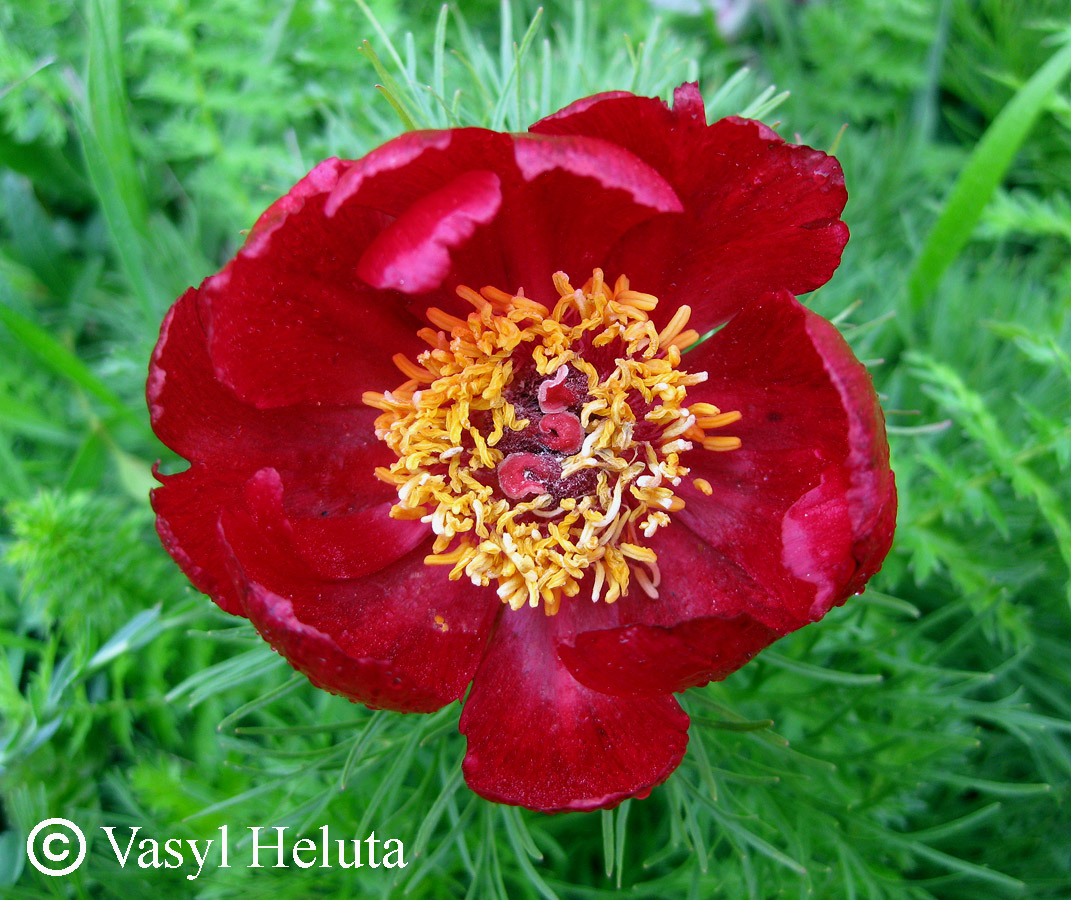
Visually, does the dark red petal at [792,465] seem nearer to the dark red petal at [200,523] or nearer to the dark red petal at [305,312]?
the dark red petal at [305,312]

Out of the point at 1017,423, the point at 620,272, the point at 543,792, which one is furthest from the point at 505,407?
the point at 1017,423

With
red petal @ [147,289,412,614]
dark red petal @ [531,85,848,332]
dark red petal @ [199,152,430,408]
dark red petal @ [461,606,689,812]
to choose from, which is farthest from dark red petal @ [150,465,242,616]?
dark red petal @ [531,85,848,332]

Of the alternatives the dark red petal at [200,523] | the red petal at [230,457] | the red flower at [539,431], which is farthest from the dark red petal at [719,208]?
the dark red petal at [200,523]

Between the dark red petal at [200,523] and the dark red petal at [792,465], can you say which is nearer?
the dark red petal at [792,465]

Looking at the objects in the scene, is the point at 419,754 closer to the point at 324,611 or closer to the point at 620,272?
the point at 324,611

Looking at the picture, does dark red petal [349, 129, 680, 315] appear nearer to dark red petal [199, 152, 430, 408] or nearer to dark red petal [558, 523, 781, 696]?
dark red petal [199, 152, 430, 408]

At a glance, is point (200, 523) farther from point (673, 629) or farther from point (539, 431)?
point (673, 629)

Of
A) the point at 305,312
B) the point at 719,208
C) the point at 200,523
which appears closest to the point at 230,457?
the point at 200,523
